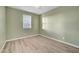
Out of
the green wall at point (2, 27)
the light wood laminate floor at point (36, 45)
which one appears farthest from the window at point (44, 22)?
the green wall at point (2, 27)

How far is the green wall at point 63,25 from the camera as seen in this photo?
230 centimetres

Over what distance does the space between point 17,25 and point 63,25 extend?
1.49 metres

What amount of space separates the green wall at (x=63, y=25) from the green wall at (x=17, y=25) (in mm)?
262

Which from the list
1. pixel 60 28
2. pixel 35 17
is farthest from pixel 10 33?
pixel 60 28

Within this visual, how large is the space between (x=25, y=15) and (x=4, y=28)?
1.94 feet

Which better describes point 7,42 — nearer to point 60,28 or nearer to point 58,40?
point 58,40

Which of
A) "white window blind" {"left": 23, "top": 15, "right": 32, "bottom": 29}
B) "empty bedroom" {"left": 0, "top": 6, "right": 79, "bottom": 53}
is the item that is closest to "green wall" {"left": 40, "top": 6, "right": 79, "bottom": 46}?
"empty bedroom" {"left": 0, "top": 6, "right": 79, "bottom": 53}

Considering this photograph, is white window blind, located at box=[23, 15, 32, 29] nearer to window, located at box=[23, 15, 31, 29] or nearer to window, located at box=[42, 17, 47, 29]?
window, located at box=[23, 15, 31, 29]

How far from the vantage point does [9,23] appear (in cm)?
185

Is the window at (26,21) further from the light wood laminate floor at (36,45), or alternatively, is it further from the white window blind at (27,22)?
the light wood laminate floor at (36,45)

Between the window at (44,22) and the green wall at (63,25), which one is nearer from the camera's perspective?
the window at (44,22)

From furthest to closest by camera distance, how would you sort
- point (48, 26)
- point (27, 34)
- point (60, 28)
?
point (60, 28) → point (48, 26) → point (27, 34)

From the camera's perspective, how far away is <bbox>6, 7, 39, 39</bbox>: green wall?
186 centimetres

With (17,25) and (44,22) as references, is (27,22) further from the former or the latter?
(44,22)
